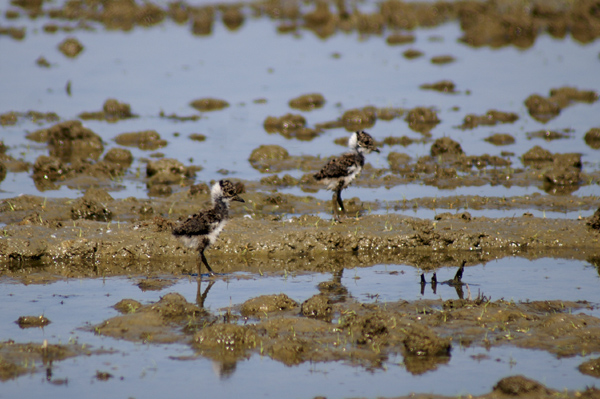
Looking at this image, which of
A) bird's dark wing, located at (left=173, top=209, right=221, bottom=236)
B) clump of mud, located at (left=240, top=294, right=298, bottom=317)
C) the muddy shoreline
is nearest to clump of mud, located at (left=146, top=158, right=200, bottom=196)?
the muddy shoreline

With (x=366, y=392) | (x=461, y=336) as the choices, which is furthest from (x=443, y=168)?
(x=366, y=392)

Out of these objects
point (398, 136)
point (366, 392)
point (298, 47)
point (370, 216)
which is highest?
point (298, 47)

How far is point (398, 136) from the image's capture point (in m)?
24.2

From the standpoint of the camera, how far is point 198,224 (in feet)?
41.8

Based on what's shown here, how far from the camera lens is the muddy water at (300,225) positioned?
9648mm

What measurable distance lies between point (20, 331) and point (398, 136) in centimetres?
1584

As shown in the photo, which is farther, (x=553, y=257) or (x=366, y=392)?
(x=553, y=257)

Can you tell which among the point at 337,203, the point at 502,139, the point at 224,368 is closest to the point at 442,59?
the point at 502,139

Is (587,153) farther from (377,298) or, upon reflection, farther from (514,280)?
(377,298)

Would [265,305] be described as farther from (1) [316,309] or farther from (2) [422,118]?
(2) [422,118]

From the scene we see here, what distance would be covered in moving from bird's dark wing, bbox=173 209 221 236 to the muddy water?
2.91 ft

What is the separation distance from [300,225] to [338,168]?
163cm

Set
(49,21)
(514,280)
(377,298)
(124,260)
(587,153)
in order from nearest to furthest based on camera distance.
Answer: (377,298), (514,280), (124,260), (587,153), (49,21)

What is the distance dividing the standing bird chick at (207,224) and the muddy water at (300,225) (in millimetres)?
670
